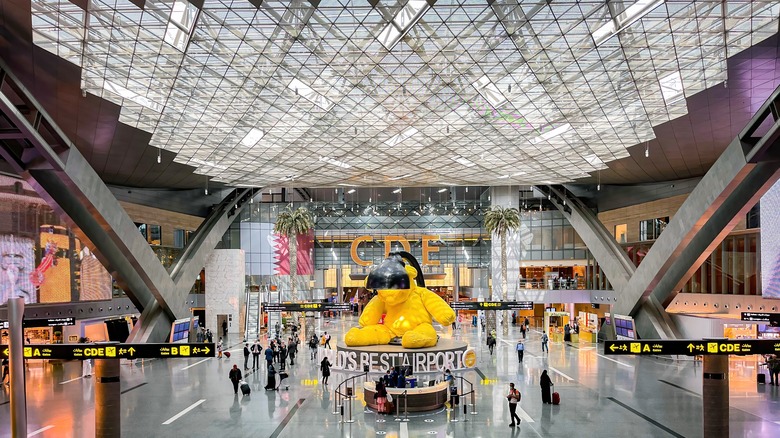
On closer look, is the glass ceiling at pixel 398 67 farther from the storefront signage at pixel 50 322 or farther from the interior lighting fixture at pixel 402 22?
the storefront signage at pixel 50 322

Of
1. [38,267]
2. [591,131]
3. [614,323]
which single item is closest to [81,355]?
[38,267]

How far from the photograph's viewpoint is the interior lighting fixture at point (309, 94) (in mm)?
26266

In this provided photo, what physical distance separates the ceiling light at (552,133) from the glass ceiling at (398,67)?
109 millimetres

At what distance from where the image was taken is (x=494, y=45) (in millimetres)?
22516

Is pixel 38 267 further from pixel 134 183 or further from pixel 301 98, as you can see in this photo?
pixel 301 98

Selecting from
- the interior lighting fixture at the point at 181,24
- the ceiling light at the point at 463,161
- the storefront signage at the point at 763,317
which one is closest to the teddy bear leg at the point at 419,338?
the ceiling light at the point at 463,161

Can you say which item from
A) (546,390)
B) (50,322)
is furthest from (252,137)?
(546,390)

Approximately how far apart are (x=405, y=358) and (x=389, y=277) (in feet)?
12.6

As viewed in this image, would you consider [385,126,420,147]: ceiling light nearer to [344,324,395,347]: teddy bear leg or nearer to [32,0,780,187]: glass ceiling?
[32,0,780,187]: glass ceiling

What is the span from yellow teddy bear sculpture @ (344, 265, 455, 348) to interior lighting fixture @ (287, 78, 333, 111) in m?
9.63

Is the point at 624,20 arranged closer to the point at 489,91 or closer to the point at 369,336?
the point at 489,91

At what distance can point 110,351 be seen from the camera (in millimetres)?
17094

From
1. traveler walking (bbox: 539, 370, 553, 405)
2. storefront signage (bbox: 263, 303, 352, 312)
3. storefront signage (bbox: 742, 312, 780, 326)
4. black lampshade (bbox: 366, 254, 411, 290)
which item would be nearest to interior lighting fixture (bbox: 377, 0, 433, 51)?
black lampshade (bbox: 366, 254, 411, 290)

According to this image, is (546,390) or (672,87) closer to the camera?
(546,390)
